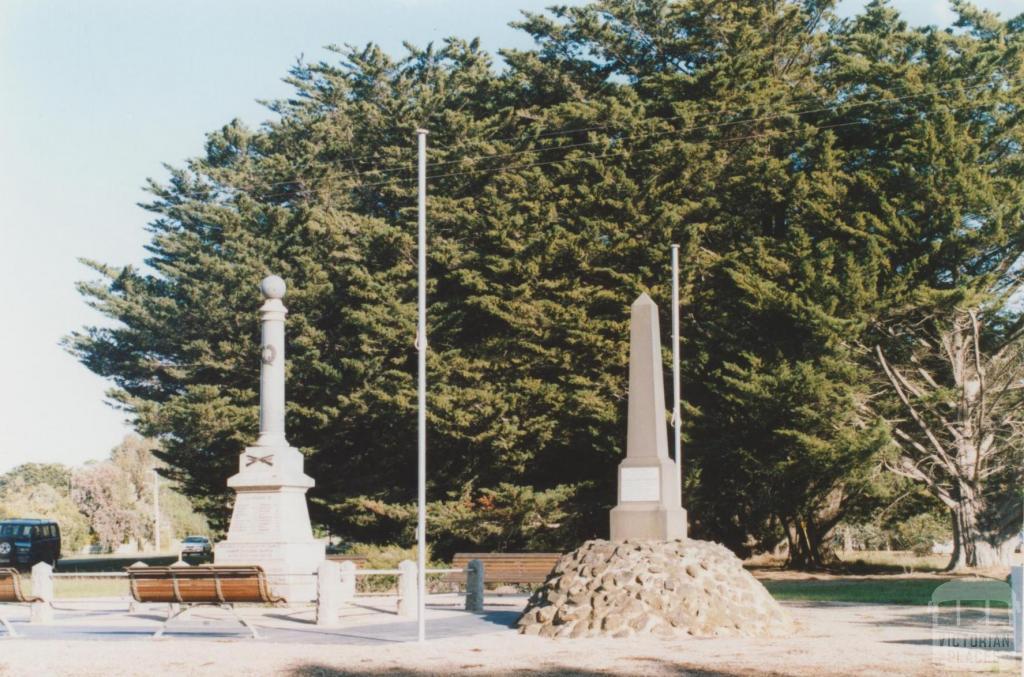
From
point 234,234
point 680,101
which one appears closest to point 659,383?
point 680,101

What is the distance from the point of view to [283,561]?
19781 millimetres

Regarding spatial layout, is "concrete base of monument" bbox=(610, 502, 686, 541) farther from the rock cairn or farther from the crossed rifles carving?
the crossed rifles carving

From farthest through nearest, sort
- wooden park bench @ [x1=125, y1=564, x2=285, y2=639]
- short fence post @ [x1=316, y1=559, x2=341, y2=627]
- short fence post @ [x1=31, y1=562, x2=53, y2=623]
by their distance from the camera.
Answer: short fence post @ [x1=31, y1=562, x2=53, y2=623]
short fence post @ [x1=316, y1=559, x2=341, y2=627]
wooden park bench @ [x1=125, y1=564, x2=285, y2=639]

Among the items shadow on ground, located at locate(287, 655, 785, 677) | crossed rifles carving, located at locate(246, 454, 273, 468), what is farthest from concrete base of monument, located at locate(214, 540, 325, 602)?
shadow on ground, located at locate(287, 655, 785, 677)

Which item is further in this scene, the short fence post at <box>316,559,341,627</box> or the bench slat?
the short fence post at <box>316,559,341,627</box>

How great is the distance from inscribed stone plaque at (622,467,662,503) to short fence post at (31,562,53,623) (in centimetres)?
888

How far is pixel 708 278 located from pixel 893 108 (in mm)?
7287

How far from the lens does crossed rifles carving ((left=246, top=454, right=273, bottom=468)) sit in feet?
67.5

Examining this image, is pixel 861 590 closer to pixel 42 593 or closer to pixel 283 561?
pixel 283 561

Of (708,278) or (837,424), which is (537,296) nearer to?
(708,278)

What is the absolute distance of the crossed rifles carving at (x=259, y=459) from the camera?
2056 centimetres

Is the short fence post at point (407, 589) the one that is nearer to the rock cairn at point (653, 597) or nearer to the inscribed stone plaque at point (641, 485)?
the rock cairn at point (653, 597)

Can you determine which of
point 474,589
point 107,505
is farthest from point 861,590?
point 107,505

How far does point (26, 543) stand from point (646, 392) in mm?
36196
